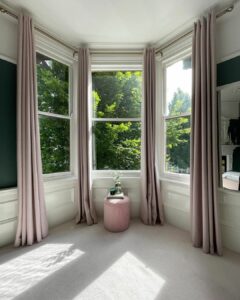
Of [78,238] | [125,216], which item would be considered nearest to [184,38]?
[125,216]

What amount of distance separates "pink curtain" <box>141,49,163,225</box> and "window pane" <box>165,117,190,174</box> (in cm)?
28

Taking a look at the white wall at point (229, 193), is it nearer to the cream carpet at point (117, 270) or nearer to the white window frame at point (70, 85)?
the cream carpet at point (117, 270)

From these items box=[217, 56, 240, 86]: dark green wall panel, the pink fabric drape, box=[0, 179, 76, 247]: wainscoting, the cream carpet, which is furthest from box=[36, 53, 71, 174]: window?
box=[217, 56, 240, 86]: dark green wall panel

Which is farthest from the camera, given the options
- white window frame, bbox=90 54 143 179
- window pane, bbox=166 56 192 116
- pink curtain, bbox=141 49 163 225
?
white window frame, bbox=90 54 143 179

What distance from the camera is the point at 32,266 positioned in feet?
5.93

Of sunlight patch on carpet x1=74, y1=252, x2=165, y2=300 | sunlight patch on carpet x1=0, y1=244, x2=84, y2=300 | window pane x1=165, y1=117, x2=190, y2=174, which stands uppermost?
window pane x1=165, y1=117, x2=190, y2=174

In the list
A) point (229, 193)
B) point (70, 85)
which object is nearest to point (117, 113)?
point (70, 85)

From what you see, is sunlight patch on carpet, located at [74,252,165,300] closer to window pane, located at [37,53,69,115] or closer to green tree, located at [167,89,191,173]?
green tree, located at [167,89,191,173]

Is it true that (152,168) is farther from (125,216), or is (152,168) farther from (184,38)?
(184,38)

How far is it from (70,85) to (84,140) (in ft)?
3.33

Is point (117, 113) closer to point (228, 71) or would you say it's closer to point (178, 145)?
point (178, 145)

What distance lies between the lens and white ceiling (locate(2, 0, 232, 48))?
207cm

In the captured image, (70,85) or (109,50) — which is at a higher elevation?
(109,50)

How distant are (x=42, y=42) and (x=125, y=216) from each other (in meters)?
2.78
